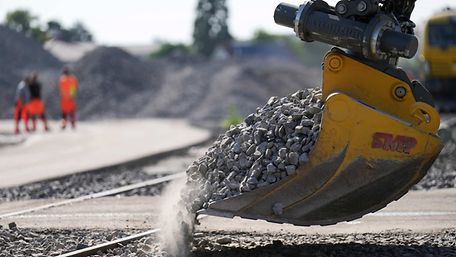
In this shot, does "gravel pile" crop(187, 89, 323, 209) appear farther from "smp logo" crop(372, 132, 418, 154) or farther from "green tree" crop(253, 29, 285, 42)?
"green tree" crop(253, 29, 285, 42)

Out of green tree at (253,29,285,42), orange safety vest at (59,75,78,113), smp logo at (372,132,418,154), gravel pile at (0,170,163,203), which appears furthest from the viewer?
green tree at (253,29,285,42)

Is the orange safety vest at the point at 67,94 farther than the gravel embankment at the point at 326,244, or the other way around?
the orange safety vest at the point at 67,94

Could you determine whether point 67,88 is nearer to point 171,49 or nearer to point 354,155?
point 354,155

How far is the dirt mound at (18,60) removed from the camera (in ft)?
154

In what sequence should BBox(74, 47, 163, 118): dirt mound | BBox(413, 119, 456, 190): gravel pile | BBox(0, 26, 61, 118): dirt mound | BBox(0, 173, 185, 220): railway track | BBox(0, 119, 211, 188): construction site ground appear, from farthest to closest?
BBox(0, 26, 61, 118): dirt mound, BBox(74, 47, 163, 118): dirt mound, BBox(0, 119, 211, 188): construction site ground, BBox(413, 119, 456, 190): gravel pile, BBox(0, 173, 185, 220): railway track

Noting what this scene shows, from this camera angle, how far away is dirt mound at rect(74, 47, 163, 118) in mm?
44094

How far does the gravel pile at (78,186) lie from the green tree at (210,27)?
55.5 metres

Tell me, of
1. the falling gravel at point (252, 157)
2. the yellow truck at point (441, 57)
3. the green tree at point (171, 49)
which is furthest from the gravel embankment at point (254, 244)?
the green tree at point (171, 49)

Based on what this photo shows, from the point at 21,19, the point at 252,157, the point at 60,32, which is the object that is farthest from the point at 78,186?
the point at 60,32

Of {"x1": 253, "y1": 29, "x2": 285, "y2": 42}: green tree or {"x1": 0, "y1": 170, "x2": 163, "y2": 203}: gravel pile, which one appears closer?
{"x1": 0, "y1": 170, "x2": 163, "y2": 203}: gravel pile

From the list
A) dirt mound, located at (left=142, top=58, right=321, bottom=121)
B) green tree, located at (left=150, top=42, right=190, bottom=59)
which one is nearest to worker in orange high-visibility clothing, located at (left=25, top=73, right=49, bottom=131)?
dirt mound, located at (left=142, top=58, right=321, bottom=121)

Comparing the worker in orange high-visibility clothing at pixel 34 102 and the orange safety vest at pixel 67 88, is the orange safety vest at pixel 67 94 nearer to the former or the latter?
the orange safety vest at pixel 67 88

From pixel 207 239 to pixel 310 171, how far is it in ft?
5.61

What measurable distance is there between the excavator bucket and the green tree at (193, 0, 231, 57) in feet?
207
